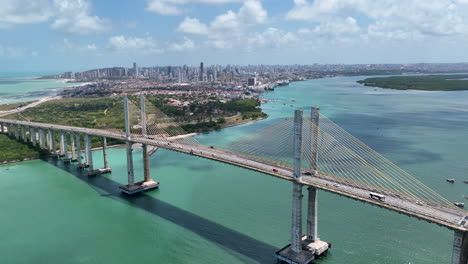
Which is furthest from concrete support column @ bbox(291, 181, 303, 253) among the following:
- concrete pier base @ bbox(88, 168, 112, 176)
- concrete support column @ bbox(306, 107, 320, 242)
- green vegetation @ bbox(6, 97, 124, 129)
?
green vegetation @ bbox(6, 97, 124, 129)

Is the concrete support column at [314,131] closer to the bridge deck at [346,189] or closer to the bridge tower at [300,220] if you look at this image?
the bridge tower at [300,220]

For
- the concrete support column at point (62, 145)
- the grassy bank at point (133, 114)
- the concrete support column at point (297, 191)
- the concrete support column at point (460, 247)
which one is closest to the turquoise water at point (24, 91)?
the grassy bank at point (133, 114)

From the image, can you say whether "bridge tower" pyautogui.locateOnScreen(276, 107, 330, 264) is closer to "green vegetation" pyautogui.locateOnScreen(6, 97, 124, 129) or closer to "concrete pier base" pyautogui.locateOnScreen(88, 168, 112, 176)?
"concrete pier base" pyautogui.locateOnScreen(88, 168, 112, 176)

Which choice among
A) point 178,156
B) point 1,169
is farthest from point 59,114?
point 178,156

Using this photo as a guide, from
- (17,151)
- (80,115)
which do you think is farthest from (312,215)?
(80,115)

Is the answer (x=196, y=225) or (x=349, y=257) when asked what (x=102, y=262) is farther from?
(x=349, y=257)

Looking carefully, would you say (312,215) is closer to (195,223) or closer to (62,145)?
(195,223)
